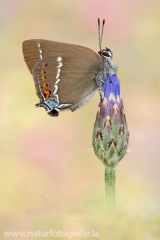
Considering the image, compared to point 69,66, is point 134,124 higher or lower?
lower

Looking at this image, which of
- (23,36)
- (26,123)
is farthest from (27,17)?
(26,123)

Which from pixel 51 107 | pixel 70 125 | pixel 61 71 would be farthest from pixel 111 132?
pixel 70 125

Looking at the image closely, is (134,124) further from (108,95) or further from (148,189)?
(108,95)

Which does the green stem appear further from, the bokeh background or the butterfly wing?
the butterfly wing

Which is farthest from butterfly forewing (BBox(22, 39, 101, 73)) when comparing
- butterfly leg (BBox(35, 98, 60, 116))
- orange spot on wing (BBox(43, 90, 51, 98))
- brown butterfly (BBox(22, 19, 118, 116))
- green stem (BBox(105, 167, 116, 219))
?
green stem (BBox(105, 167, 116, 219))

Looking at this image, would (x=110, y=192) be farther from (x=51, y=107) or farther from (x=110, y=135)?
(x=51, y=107)

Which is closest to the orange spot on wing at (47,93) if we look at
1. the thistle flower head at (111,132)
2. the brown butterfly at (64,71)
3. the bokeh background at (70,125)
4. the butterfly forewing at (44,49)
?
the brown butterfly at (64,71)
